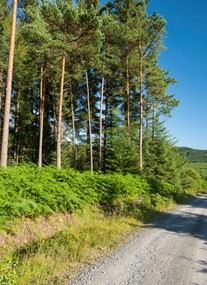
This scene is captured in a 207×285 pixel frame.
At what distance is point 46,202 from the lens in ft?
24.3

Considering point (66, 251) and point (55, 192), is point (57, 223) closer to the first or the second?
point (55, 192)

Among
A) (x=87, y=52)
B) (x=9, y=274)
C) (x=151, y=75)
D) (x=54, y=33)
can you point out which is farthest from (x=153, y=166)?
(x=9, y=274)

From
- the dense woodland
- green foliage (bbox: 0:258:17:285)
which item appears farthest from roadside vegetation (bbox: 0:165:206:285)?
the dense woodland

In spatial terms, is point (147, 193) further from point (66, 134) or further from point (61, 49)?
point (66, 134)

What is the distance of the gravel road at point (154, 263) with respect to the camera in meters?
4.49

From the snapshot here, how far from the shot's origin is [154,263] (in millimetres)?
5301

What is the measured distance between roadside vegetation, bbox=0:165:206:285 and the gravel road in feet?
1.34

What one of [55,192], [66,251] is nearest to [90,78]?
[55,192]

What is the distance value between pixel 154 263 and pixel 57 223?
356cm

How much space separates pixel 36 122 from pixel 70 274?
24641mm

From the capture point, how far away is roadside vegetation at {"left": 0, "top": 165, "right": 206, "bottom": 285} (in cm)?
484

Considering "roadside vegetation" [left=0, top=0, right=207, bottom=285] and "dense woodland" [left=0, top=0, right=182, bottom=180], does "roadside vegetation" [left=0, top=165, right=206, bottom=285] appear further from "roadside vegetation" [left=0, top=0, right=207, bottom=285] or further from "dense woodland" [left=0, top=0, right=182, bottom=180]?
"dense woodland" [left=0, top=0, right=182, bottom=180]

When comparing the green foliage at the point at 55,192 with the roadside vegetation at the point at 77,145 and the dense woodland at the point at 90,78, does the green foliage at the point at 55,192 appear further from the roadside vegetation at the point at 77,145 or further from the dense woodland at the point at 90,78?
the dense woodland at the point at 90,78

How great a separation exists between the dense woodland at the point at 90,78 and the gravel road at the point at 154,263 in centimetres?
723
